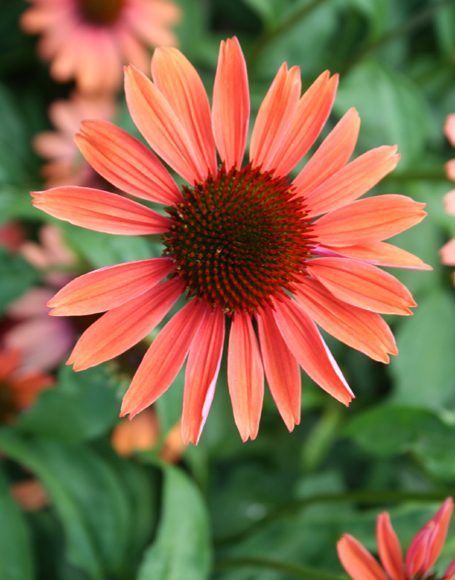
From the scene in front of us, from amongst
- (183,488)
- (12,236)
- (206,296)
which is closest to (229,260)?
(206,296)

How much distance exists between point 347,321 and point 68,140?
1.08 metres

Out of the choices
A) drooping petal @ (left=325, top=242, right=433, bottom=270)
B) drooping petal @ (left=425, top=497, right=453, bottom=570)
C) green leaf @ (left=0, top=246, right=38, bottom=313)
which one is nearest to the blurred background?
green leaf @ (left=0, top=246, right=38, bottom=313)

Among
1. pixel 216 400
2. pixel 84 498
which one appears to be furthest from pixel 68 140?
pixel 84 498

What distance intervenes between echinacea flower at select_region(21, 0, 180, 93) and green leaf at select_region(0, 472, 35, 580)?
962 millimetres

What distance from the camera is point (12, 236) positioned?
171 cm

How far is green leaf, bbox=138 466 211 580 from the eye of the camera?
1192 millimetres

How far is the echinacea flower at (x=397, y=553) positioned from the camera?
0.97m

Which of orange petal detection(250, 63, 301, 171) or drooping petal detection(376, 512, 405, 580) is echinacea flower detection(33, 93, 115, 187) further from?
drooping petal detection(376, 512, 405, 580)

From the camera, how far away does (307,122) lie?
994mm

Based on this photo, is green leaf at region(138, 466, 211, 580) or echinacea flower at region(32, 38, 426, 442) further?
green leaf at region(138, 466, 211, 580)

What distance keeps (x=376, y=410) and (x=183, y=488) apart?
38 centimetres

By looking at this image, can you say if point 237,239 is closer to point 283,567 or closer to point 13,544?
point 283,567

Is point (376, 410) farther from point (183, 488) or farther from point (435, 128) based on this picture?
point (435, 128)

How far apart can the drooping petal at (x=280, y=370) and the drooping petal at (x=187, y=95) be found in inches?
9.0
